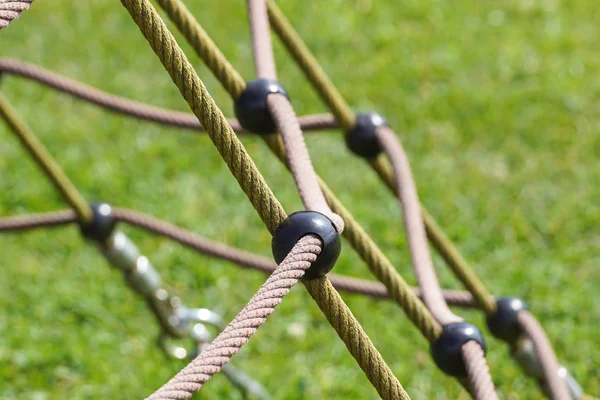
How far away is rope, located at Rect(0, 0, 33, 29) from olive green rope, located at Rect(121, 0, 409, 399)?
0.08 m

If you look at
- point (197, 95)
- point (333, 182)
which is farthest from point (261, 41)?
point (333, 182)

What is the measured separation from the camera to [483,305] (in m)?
1.04

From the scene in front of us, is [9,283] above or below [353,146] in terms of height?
below

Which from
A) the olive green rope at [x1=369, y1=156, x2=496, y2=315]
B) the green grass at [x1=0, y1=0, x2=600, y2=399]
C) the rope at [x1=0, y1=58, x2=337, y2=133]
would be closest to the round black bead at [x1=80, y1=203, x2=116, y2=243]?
the rope at [x1=0, y1=58, x2=337, y2=133]

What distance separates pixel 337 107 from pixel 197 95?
42 centimetres

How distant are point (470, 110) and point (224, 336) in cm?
176

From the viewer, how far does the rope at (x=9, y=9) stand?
598 mm

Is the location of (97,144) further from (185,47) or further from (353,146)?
(353,146)

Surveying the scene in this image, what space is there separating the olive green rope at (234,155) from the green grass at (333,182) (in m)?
0.77

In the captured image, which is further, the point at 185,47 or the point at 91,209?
the point at 185,47

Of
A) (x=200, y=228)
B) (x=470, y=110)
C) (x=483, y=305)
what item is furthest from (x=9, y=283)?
(x=470, y=110)

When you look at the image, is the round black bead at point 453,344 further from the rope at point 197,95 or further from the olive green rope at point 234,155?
the rope at point 197,95

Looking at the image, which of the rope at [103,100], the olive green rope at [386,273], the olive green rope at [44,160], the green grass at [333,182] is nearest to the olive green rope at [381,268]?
the olive green rope at [386,273]

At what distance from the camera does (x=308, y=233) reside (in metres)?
0.64
